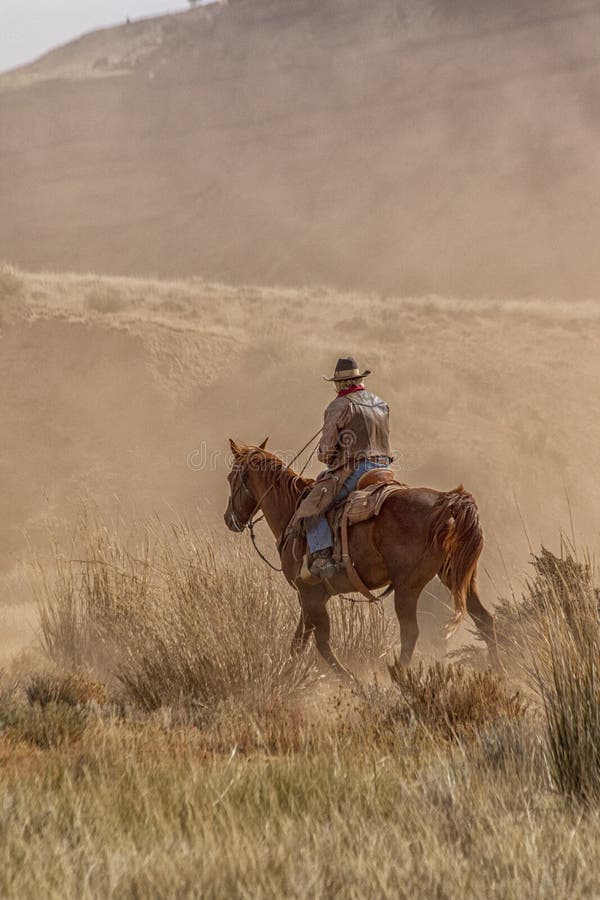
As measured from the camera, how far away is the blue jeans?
32.1ft

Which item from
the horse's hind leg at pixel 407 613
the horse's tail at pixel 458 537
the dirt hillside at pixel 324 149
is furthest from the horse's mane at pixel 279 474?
the dirt hillside at pixel 324 149

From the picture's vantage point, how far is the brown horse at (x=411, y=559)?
9219 mm

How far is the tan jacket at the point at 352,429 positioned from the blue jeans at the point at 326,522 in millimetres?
78

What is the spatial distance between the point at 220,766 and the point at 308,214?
278 feet

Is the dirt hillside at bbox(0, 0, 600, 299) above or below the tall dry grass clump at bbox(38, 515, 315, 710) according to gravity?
above

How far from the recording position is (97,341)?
29.4 metres

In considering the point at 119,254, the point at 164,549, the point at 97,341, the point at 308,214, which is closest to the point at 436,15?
the point at 308,214

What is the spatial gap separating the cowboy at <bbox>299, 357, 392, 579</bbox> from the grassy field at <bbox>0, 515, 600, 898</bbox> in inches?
35.1

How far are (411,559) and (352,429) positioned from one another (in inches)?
48.7

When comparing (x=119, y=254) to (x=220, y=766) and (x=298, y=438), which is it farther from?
(x=220, y=766)

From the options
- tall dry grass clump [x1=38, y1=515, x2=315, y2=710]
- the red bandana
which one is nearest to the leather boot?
tall dry grass clump [x1=38, y1=515, x2=315, y2=710]

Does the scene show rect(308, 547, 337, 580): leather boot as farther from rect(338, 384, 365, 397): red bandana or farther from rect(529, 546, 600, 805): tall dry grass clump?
rect(529, 546, 600, 805): tall dry grass clump

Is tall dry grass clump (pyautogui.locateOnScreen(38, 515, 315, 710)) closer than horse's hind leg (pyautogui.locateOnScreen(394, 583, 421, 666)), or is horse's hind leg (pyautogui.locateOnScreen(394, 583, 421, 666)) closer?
tall dry grass clump (pyautogui.locateOnScreen(38, 515, 315, 710))

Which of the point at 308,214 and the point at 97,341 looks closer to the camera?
the point at 97,341
